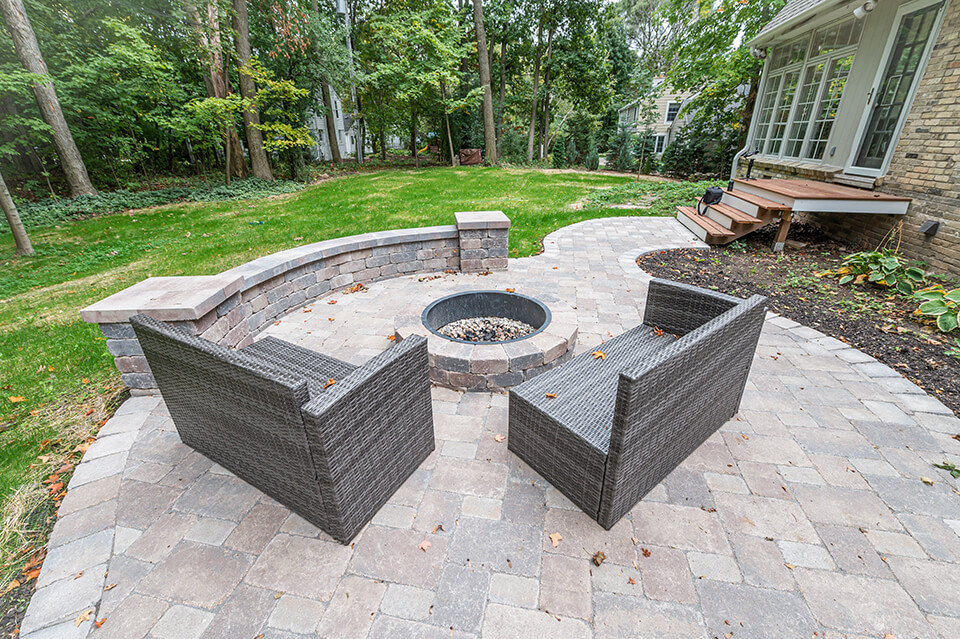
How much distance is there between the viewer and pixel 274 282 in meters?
Result: 3.76

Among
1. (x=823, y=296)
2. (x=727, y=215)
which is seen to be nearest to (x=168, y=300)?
(x=823, y=296)

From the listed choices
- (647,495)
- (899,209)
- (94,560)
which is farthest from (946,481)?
(899,209)

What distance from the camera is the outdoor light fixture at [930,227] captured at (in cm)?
463

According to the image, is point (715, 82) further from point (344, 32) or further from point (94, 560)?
point (94, 560)

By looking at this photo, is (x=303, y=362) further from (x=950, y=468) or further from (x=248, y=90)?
(x=248, y=90)

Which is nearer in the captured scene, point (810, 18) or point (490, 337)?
point (490, 337)

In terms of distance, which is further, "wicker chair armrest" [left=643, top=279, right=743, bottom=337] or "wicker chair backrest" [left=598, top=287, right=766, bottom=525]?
"wicker chair armrest" [left=643, top=279, right=743, bottom=337]

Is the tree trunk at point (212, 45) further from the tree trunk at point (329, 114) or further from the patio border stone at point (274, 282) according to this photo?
the patio border stone at point (274, 282)

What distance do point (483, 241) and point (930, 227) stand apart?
5.45m

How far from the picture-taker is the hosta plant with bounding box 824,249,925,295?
4.24 meters

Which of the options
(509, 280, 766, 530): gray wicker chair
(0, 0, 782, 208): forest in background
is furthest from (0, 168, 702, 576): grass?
(509, 280, 766, 530): gray wicker chair

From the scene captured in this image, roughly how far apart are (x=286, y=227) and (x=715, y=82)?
1339 cm

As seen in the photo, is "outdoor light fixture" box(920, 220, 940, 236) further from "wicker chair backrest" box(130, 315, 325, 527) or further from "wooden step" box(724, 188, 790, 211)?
"wicker chair backrest" box(130, 315, 325, 527)

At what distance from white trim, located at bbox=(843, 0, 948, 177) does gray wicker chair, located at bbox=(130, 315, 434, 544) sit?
7.32m
